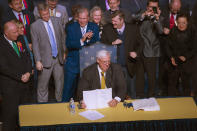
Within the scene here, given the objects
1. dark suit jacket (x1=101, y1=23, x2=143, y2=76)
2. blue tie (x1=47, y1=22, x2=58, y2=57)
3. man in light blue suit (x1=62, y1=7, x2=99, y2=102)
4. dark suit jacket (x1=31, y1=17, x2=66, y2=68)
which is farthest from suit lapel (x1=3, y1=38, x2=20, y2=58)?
dark suit jacket (x1=101, y1=23, x2=143, y2=76)

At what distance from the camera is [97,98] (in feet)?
12.7

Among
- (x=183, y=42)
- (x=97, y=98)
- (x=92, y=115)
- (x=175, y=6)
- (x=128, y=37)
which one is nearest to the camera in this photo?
(x=92, y=115)

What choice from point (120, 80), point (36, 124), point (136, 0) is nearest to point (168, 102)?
point (120, 80)

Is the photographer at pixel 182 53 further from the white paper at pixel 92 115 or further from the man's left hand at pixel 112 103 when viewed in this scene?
the white paper at pixel 92 115

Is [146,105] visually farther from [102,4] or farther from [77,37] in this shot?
[102,4]

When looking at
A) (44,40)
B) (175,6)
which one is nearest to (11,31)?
(44,40)

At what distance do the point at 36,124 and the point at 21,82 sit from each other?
1.11m

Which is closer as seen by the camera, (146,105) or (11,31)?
(146,105)

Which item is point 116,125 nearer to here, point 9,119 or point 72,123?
point 72,123

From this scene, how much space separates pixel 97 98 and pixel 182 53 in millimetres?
1995

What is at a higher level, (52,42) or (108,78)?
(52,42)

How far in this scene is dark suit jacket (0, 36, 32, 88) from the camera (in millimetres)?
4391

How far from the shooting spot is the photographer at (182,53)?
516cm

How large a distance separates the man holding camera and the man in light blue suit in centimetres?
79
